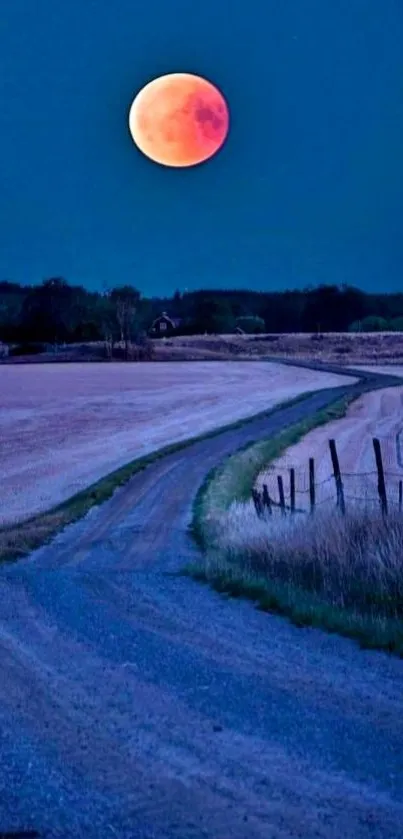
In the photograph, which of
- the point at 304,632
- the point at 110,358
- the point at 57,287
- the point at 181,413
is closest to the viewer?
the point at 304,632

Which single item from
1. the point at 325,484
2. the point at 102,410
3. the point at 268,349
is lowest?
the point at 102,410

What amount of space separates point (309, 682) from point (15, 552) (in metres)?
9.39

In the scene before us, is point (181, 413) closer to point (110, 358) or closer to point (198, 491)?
point (198, 491)

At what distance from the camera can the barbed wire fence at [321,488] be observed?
23531 millimetres

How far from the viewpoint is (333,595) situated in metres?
11.8

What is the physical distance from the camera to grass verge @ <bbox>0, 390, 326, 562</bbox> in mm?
18234

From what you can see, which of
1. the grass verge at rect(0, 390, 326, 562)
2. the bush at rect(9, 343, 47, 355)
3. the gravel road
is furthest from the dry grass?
the bush at rect(9, 343, 47, 355)

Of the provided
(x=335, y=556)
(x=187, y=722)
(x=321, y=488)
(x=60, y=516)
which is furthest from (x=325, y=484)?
(x=187, y=722)

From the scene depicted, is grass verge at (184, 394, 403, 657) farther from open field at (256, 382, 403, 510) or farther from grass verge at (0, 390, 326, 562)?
open field at (256, 382, 403, 510)

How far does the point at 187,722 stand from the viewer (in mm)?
7805

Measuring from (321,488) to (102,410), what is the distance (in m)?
34.0

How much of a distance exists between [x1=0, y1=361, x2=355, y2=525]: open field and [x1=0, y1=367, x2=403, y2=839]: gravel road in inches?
459

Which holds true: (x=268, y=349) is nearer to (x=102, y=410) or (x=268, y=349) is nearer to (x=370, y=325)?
(x=370, y=325)

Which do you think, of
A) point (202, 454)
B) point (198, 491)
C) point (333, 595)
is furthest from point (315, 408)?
point (333, 595)
